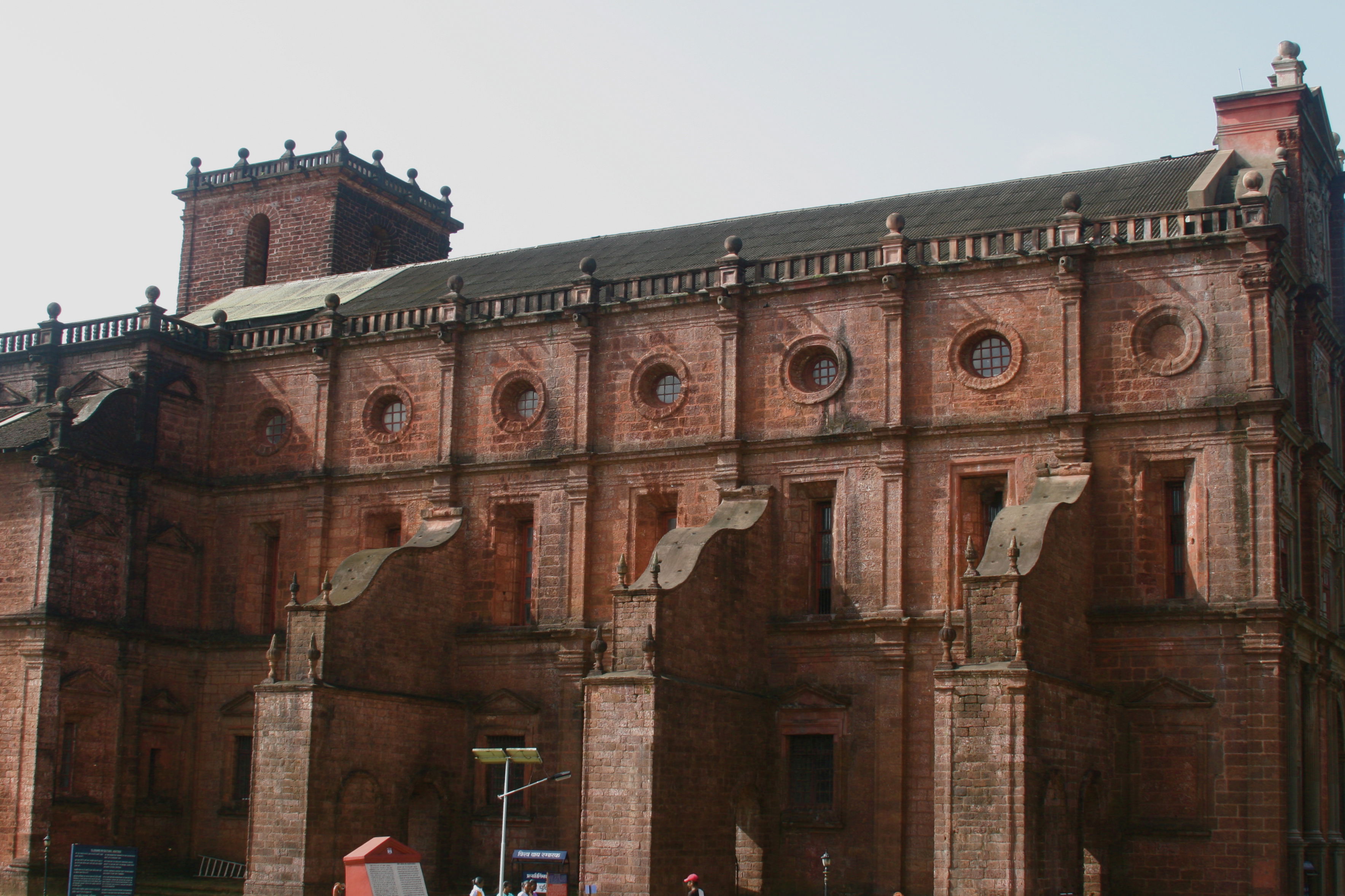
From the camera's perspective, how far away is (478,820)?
36375 millimetres

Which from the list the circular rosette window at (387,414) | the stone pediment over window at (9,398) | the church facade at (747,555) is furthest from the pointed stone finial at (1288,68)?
the stone pediment over window at (9,398)

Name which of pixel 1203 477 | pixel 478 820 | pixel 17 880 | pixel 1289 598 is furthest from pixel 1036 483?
pixel 17 880

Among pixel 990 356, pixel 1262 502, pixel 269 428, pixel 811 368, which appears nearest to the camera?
pixel 1262 502

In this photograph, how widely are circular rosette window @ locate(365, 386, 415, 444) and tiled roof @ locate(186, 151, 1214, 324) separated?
8.47 ft

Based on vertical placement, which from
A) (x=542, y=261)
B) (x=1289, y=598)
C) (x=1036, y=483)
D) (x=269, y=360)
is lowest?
(x=1289, y=598)

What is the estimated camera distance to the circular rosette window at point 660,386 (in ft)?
120

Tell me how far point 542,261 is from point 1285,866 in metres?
23.8

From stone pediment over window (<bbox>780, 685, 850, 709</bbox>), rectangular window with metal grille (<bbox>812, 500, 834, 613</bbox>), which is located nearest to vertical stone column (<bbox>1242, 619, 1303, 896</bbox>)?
stone pediment over window (<bbox>780, 685, 850, 709</bbox>)

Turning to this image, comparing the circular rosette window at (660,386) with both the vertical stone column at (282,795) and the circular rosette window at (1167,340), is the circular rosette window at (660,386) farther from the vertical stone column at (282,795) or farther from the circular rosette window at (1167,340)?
the circular rosette window at (1167,340)

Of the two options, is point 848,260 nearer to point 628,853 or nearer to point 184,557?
point 628,853

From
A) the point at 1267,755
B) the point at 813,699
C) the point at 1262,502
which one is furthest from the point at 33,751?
the point at 1262,502

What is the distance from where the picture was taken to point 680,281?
37.2 meters

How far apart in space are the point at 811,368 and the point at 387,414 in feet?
36.3

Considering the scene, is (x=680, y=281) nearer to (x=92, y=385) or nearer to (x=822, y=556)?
(x=822, y=556)
